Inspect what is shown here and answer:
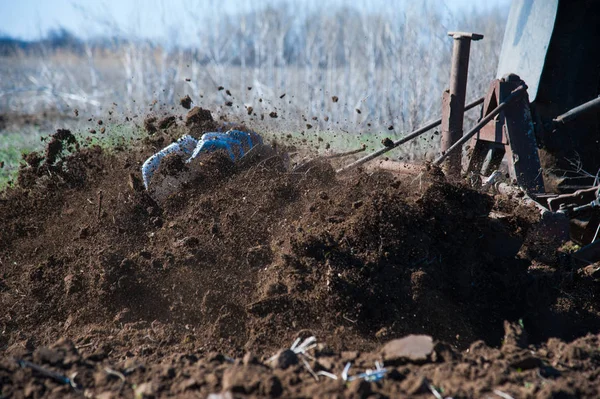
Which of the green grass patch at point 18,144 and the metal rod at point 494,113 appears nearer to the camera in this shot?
the metal rod at point 494,113

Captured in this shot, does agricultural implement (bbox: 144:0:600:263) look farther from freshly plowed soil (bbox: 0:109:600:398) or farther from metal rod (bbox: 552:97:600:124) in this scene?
freshly plowed soil (bbox: 0:109:600:398)

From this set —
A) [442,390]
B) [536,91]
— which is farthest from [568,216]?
[442,390]

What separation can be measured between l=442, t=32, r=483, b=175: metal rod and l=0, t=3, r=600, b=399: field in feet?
1.61

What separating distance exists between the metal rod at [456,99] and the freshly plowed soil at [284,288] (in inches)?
33.3

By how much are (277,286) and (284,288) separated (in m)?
0.05

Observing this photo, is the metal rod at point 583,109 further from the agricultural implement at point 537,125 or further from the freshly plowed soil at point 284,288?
the freshly plowed soil at point 284,288

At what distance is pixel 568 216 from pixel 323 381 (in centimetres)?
275

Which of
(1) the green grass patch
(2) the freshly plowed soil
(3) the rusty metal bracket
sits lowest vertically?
(1) the green grass patch

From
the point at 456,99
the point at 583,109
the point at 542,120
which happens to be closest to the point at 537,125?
the point at 583,109

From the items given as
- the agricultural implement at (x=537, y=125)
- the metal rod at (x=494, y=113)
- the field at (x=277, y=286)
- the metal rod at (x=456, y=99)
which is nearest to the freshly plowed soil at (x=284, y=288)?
the field at (x=277, y=286)

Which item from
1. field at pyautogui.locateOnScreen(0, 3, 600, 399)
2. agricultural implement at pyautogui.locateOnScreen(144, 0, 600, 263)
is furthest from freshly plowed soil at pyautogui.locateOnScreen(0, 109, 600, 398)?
agricultural implement at pyautogui.locateOnScreen(144, 0, 600, 263)

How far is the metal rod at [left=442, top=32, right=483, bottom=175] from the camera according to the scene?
498 centimetres

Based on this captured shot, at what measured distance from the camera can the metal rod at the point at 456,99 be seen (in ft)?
16.3

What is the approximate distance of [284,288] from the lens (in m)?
3.71
